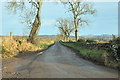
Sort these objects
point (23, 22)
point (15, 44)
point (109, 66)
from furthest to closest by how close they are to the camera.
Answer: point (23, 22) → point (15, 44) → point (109, 66)

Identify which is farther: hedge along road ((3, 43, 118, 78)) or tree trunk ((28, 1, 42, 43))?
tree trunk ((28, 1, 42, 43))

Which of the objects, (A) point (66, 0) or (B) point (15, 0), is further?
(A) point (66, 0)

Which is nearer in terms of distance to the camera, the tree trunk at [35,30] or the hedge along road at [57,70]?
the hedge along road at [57,70]

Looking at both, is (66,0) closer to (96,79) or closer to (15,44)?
(15,44)

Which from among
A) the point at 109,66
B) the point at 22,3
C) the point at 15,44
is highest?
the point at 22,3

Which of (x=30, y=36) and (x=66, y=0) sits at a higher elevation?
(x=66, y=0)

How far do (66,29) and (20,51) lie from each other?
177ft

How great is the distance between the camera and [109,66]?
22.2ft

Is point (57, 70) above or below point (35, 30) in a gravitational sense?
below

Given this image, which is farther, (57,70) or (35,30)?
(35,30)

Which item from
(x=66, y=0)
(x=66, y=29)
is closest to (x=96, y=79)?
(x=66, y=0)

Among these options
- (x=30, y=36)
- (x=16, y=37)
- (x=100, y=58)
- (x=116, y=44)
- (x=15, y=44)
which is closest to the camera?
(x=116, y=44)

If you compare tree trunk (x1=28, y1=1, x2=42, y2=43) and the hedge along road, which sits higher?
tree trunk (x1=28, y1=1, x2=42, y2=43)

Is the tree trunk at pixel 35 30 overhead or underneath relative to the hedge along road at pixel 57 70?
overhead
